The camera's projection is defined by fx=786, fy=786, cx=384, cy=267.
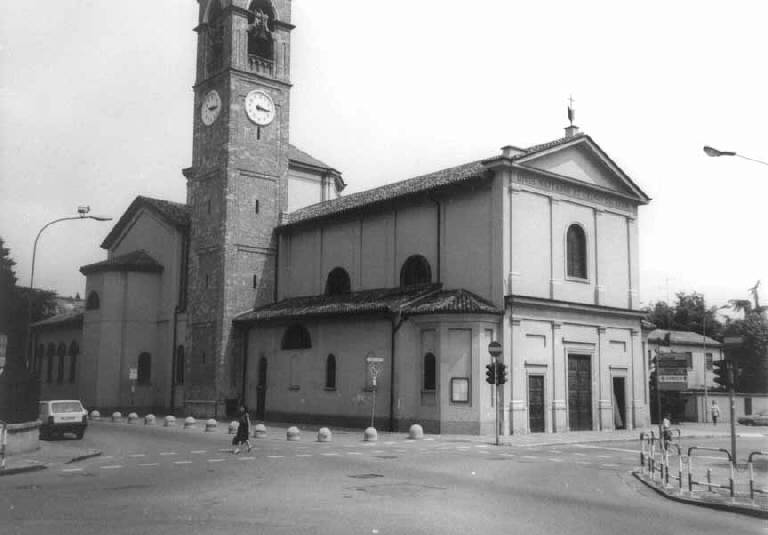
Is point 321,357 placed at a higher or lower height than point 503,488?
higher

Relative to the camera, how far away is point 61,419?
26672 mm

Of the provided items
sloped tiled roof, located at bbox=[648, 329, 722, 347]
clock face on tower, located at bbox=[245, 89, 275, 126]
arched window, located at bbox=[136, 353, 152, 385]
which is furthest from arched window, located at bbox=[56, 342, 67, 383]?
sloped tiled roof, located at bbox=[648, 329, 722, 347]

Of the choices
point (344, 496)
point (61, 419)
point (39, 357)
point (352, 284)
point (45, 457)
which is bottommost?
point (45, 457)

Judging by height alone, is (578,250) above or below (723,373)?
above

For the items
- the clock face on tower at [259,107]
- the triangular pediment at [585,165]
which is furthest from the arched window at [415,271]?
the clock face on tower at [259,107]

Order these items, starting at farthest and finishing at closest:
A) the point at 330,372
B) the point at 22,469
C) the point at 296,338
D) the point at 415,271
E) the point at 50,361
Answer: the point at 50,361, the point at 296,338, the point at 330,372, the point at 415,271, the point at 22,469

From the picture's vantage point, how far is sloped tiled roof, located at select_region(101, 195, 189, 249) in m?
42.4

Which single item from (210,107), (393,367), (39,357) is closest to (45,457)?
(393,367)

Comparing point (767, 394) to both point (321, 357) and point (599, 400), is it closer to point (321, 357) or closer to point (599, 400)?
point (599, 400)

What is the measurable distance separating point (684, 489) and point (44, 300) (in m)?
67.1

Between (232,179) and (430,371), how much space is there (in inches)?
595

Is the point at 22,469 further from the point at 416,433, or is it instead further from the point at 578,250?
the point at 578,250

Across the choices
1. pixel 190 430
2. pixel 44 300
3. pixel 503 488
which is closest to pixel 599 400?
pixel 190 430

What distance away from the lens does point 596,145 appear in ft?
111
